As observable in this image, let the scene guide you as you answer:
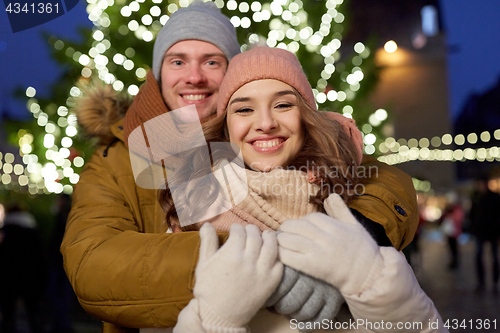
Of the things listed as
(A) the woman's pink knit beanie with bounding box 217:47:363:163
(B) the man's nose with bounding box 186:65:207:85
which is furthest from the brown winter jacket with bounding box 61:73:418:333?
(A) the woman's pink knit beanie with bounding box 217:47:363:163

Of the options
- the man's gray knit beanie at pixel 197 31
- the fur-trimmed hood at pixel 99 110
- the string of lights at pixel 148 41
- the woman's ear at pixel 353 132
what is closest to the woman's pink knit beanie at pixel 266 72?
the woman's ear at pixel 353 132

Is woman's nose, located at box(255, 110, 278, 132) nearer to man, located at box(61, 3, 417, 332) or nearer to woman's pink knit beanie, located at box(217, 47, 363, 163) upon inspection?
woman's pink knit beanie, located at box(217, 47, 363, 163)

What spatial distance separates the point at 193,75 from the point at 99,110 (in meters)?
0.69

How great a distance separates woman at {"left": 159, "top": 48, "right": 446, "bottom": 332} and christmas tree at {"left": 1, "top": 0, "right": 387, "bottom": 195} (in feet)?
9.40

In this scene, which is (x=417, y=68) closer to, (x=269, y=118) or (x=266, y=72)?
(x=266, y=72)

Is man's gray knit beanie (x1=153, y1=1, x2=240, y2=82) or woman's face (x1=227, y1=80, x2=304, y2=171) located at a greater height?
man's gray knit beanie (x1=153, y1=1, x2=240, y2=82)

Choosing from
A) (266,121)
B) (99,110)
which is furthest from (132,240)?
(99,110)

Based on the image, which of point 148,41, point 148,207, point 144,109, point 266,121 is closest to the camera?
point 266,121

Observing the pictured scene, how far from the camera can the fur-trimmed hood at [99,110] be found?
2469mm

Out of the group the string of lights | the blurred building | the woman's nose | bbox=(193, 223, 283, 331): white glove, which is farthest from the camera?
the blurred building

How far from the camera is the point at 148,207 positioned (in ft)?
6.79

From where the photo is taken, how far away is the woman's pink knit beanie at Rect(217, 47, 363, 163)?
5.78 feet

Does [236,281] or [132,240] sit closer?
[236,281]

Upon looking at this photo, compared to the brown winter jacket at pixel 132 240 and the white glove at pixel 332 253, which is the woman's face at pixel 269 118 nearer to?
the brown winter jacket at pixel 132 240
